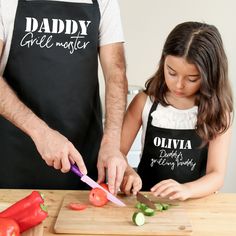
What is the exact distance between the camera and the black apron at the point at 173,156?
1590mm


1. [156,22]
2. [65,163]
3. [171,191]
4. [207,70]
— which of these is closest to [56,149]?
[65,163]

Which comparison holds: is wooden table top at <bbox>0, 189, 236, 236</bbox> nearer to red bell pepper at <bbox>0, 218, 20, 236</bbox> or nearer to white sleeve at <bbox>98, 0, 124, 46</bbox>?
red bell pepper at <bbox>0, 218, 20, 236</bbox>

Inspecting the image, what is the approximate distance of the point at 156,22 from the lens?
2676 millimetres

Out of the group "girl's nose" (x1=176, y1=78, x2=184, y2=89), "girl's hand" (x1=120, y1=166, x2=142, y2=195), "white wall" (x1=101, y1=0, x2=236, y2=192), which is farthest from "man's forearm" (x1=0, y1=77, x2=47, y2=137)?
"white wall" (x1=101, y1=0, x2=236, y2=192)

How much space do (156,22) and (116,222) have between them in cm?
177

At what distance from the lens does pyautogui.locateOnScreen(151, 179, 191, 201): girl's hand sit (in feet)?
4.26

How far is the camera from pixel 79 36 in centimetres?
146

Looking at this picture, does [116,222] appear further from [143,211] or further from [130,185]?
[130,185]

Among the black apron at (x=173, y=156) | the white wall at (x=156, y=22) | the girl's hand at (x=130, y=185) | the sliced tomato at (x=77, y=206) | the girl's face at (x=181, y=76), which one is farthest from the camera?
the white wall at (x=156, y=22)

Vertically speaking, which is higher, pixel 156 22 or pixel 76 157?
pixel 156 22

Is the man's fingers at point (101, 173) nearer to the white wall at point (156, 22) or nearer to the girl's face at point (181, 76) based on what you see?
the girl's face at point (181, 76)

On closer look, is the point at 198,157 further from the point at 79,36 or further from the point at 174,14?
the point at 174,14

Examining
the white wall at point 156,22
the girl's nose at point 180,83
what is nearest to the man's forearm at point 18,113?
the girl's nose at point 180,83

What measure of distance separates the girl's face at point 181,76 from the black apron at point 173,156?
0.17 m
